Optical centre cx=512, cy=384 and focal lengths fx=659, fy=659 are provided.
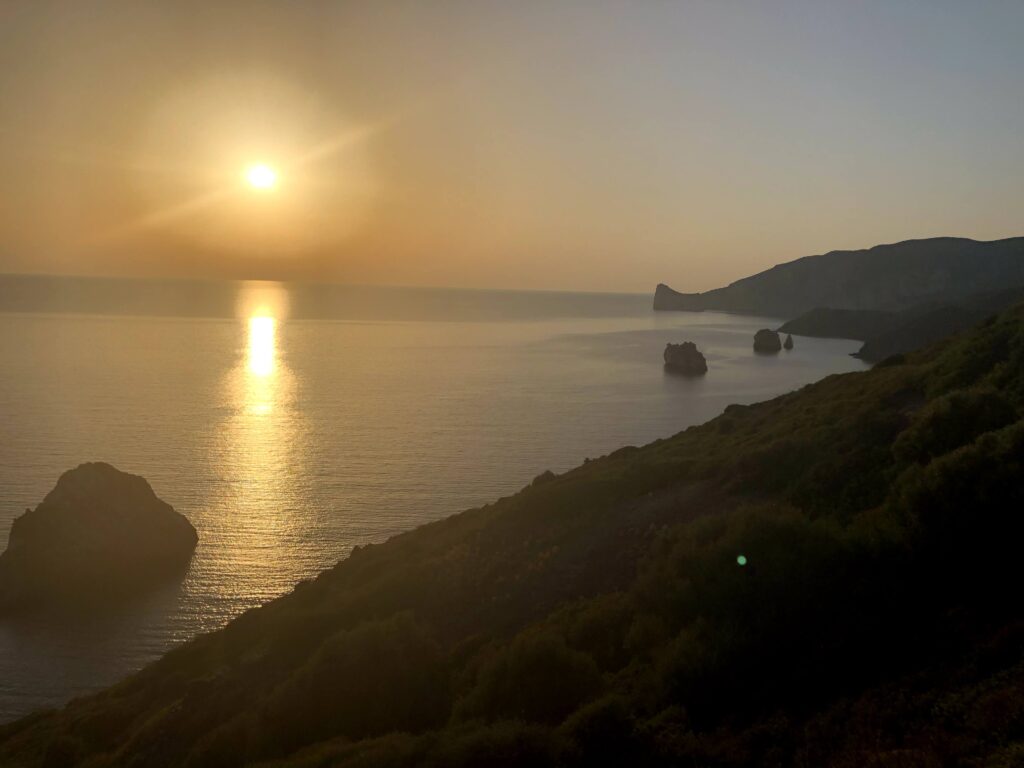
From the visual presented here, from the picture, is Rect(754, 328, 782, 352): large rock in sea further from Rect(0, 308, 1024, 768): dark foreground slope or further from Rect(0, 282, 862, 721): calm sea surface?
Rect(0, 308, 1024, 768): dark foreground slope

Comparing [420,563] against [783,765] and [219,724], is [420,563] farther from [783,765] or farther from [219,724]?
[783,765]

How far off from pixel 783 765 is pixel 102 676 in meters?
36.1

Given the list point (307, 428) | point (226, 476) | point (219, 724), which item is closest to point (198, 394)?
point (307, 428)

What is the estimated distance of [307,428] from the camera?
80.3 m

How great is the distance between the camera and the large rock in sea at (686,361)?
131 m

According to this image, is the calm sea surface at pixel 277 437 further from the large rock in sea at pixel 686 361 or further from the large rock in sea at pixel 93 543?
the large rock in sea at pixel 686 361

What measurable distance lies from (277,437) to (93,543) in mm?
31975

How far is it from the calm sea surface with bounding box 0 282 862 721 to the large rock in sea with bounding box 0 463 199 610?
2322mm

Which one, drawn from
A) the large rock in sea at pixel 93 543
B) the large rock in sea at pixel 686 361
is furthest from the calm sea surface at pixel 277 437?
the large rock in sea at pixel 686 361

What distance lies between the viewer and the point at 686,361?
13338cm

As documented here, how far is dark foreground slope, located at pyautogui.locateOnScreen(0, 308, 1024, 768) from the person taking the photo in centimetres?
955

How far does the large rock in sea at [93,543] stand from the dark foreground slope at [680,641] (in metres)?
17.4

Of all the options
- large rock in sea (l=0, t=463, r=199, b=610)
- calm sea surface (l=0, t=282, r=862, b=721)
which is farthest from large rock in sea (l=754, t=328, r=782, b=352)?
large rock in sea (l=0, t=463, r=199, b=610)

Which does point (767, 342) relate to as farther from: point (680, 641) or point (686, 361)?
point (680, 641)
